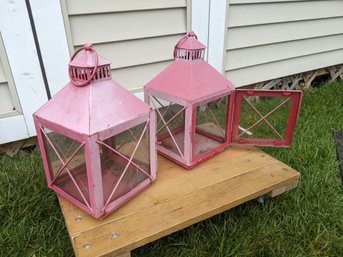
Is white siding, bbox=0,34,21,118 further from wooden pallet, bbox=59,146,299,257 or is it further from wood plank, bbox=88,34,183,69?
wooden pallet, bbox=59,146,299,257

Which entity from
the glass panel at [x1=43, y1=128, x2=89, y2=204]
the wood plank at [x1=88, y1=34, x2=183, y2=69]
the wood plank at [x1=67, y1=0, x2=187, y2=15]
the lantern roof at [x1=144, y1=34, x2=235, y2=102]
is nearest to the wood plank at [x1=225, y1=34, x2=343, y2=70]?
the wood plank at [x1=88, y1=34, x2=183, y2=69]

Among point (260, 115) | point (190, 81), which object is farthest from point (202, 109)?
point (260, 115)

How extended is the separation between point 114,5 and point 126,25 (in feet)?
0.49

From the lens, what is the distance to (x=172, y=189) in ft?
4.43

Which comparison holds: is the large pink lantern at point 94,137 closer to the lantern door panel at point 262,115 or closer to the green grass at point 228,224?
the green grass at point 228,224

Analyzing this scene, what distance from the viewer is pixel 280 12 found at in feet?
9.04

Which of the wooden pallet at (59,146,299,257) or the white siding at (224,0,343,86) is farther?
the white siding at (224,0,343,86)

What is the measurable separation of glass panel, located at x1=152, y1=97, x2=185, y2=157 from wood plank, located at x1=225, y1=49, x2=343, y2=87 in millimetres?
1354

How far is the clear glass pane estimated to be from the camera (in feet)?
5.18

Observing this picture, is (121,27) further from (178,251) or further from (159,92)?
(178,251)

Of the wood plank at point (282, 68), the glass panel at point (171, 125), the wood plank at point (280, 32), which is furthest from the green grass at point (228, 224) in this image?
the wood plank at point (280, 32)

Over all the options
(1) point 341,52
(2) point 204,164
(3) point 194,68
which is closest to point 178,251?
(2) point 204,164

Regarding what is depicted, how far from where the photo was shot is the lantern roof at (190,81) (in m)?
1.32

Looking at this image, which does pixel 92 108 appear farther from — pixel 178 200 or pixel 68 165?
pixel 178 200
